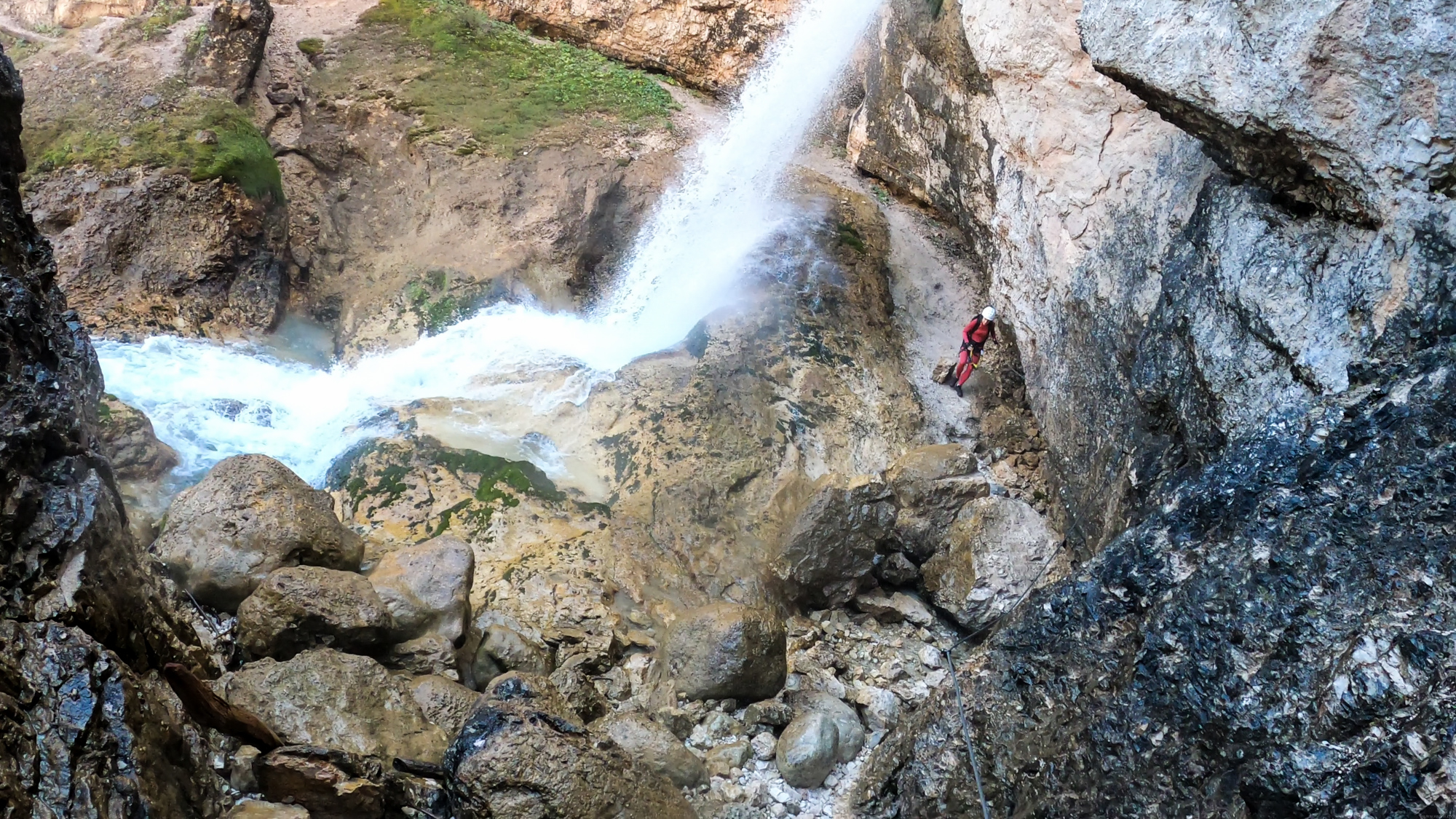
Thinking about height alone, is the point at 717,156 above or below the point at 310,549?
above

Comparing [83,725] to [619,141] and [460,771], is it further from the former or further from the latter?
[619,141]

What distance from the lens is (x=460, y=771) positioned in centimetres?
536

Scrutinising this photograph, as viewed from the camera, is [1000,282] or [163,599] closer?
[163,599]

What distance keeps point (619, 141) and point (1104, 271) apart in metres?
8.63

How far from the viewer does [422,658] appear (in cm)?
733

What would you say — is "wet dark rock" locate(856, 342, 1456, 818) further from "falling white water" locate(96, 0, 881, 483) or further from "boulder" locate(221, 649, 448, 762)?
"falling white water" locate(96, 0, 881, 483)

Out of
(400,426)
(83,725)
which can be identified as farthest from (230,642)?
(400,426)

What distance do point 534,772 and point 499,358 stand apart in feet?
23.0

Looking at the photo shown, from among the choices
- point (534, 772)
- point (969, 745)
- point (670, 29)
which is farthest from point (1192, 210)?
point (670, 29)

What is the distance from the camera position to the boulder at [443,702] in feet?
21.4

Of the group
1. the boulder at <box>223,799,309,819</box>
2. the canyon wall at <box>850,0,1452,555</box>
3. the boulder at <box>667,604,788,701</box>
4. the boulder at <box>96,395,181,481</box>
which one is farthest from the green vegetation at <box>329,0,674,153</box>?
the boulder at <box>223,799,309,819</box>

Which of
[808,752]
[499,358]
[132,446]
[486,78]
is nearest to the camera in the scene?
[808,752]

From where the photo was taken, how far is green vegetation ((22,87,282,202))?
1195 centimetres

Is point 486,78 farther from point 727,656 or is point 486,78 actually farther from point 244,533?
point 727,656
